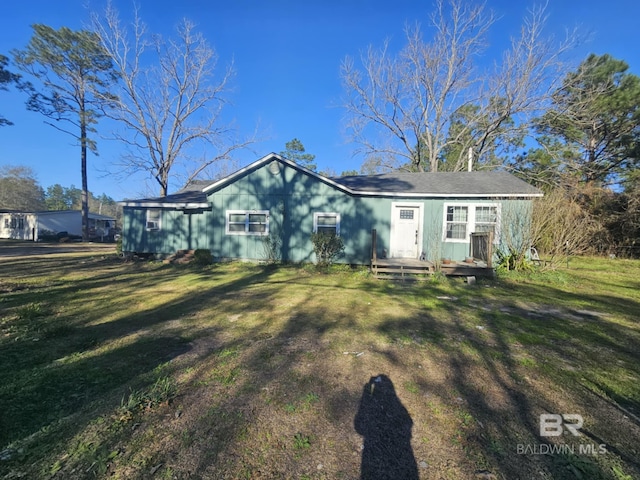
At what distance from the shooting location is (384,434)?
2.36 m

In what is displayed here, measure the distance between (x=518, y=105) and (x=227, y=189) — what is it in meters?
19.1

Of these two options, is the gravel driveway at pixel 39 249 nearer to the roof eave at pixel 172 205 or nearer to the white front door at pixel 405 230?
the roof eave at pixel 172 205

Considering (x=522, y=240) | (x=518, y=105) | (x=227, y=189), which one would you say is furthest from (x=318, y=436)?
(x=518, y=105)

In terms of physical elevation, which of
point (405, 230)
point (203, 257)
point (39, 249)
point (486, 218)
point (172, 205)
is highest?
point (172, 205)

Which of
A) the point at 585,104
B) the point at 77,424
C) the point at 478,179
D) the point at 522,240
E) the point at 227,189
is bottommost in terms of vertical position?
the point at 77,424

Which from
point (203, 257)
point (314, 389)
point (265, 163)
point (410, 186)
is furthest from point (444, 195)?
point (314, 389)

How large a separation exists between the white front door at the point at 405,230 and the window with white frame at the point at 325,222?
2.24 meters

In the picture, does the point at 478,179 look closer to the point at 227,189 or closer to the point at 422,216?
the point at 422,216

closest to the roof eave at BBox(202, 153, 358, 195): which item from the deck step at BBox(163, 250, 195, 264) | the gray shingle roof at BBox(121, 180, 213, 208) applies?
the gray shingle roof at BBox(121, 180, 213, 208)

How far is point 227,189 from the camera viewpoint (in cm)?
1221

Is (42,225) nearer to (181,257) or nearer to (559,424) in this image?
(181,257)

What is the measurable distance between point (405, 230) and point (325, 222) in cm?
318

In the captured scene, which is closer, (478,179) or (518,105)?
(478,179)

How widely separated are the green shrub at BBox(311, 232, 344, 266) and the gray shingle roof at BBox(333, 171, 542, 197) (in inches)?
83.6
